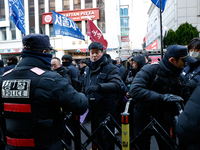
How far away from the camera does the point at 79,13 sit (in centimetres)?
2417

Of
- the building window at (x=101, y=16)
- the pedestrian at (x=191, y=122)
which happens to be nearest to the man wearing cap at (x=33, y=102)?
the pedestrian at (x=191, y=122)

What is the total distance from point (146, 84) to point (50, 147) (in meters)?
1.50

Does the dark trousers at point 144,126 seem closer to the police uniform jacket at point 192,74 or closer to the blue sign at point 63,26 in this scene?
the police uniform jacket at point 192,74

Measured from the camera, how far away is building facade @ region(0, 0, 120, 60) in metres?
23.9

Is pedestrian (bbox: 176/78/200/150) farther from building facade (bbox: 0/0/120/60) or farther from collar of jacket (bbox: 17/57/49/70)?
building facade (bbox: 0/0/120/60)

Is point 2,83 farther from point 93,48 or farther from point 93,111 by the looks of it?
point 93,48

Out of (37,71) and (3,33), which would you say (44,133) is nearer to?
(37,71)

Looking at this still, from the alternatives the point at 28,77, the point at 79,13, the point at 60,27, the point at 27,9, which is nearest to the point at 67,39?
the point at 79,13

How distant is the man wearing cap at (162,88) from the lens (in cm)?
236

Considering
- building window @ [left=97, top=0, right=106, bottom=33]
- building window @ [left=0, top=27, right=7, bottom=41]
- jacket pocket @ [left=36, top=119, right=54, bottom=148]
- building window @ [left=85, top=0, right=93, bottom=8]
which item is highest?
building window @ [left=85, top=0, right=93, bottom=8]

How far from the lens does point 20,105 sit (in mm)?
1659

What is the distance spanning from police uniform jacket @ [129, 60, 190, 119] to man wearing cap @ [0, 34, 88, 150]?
991 mm

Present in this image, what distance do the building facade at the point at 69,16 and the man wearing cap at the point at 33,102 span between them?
21882mm

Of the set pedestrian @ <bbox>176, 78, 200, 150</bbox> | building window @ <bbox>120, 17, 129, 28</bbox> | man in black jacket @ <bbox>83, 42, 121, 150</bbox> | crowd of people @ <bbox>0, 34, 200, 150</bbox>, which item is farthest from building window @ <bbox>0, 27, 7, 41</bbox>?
pedestrian @ <bbox>176, 78, 200, 150</bbox>
